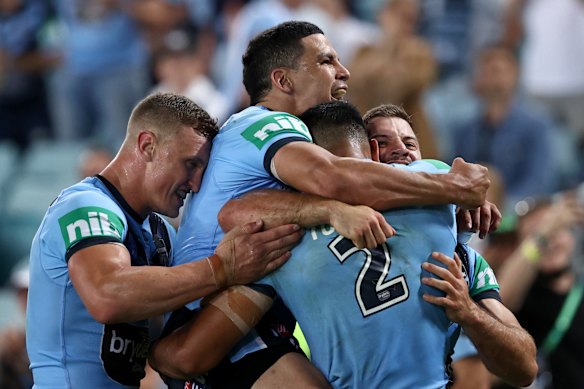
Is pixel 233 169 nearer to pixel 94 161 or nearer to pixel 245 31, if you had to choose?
pixel 245 31

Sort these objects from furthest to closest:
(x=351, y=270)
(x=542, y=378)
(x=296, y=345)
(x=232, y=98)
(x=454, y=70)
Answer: (x=454, y=70) → (x=232, y=98) → (x=542, y=378) → (x=296, y=345) → (x=351, y=270)

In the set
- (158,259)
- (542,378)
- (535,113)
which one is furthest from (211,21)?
(158,259)

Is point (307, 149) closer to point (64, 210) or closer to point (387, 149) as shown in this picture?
point (387, 149)

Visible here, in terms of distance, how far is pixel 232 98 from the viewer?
10.1m

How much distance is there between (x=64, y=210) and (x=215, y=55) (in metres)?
7.19

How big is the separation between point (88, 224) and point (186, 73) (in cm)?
641

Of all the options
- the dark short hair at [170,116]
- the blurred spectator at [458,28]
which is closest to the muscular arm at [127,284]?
the dark short hair at [170,116]

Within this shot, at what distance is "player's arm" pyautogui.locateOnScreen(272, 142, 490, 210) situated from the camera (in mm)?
4301

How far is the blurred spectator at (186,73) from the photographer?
10.5 meters

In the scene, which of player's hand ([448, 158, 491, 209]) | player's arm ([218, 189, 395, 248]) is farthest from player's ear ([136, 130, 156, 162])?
player's hand ([448, 158, 491, 209])

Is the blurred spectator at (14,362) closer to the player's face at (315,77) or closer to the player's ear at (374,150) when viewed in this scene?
the player's face at (315,77)

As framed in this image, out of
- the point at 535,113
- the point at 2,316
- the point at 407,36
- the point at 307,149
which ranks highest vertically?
the point at 307,149

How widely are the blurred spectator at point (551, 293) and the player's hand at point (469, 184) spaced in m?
3.00

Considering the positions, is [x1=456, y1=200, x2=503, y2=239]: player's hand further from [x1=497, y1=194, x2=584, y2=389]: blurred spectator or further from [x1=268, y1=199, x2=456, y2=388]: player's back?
[x1=497, y1=194, x2=584, y2=389]: blurred spectator
